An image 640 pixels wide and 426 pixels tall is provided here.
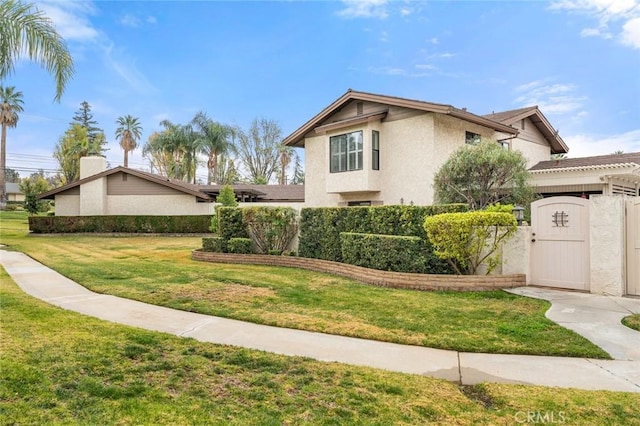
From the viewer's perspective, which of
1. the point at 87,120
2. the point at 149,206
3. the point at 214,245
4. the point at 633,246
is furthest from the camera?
the point at 87,120

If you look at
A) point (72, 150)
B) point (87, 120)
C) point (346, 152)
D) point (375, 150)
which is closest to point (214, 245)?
point (346, 152)

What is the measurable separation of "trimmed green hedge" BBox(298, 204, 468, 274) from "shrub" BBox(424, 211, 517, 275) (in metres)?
0.38

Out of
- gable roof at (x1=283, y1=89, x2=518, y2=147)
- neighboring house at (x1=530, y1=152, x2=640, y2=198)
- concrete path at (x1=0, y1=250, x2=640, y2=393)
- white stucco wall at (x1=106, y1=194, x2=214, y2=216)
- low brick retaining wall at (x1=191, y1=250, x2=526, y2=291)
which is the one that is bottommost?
concrete path at (x1=0, y1=250, x2=640, y2=393)

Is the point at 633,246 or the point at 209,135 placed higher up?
the point at 209,135

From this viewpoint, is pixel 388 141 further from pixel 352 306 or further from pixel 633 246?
pixel 352 306

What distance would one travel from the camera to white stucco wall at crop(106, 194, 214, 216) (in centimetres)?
2688

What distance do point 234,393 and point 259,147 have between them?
46736 mm

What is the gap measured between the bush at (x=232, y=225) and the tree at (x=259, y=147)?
34328 millimetres

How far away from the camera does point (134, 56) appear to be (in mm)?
18062

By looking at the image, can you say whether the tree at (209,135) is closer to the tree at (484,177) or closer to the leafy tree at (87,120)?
the leafy tree at (87,120)

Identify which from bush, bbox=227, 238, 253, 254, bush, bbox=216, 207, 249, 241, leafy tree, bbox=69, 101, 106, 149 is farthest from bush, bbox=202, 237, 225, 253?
leafy tree, bbox=69, 101, 106, 149

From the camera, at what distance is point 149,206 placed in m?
26.9

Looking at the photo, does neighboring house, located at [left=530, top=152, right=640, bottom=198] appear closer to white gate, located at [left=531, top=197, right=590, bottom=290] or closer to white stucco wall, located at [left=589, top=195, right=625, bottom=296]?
white gate, located at [left=531, top=197, right=590, bottom=290]

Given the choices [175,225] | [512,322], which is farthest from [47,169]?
[512,322]
